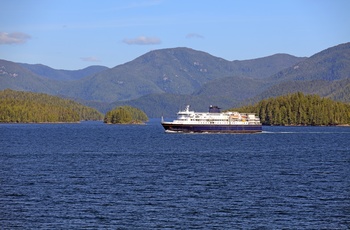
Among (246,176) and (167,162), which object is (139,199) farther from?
(167,162)

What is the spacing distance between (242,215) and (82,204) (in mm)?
13733

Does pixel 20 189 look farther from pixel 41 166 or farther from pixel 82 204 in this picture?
pixel 41 166

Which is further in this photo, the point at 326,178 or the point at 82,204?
the point at 326,178

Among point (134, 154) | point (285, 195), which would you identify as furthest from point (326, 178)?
point (134, 154)

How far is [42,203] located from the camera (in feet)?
195

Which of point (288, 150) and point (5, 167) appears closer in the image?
point (5, 167)

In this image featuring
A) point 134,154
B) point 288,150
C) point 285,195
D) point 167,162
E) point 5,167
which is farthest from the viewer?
point 288,150

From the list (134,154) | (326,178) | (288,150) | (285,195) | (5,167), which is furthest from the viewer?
(288,150)

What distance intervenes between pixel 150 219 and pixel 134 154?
6661 cm

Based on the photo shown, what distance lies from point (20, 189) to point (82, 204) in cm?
1164

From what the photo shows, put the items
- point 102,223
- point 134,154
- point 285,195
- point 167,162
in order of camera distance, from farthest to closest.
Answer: point 134,154, point 167,162, point 285,195, point 102,223

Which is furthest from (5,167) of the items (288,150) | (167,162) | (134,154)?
(288,150)

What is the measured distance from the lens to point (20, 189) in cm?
6800

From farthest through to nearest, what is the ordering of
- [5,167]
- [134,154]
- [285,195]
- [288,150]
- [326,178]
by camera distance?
[288,150] → [134,154] → [5,167] → [326,178] → [285,195]
